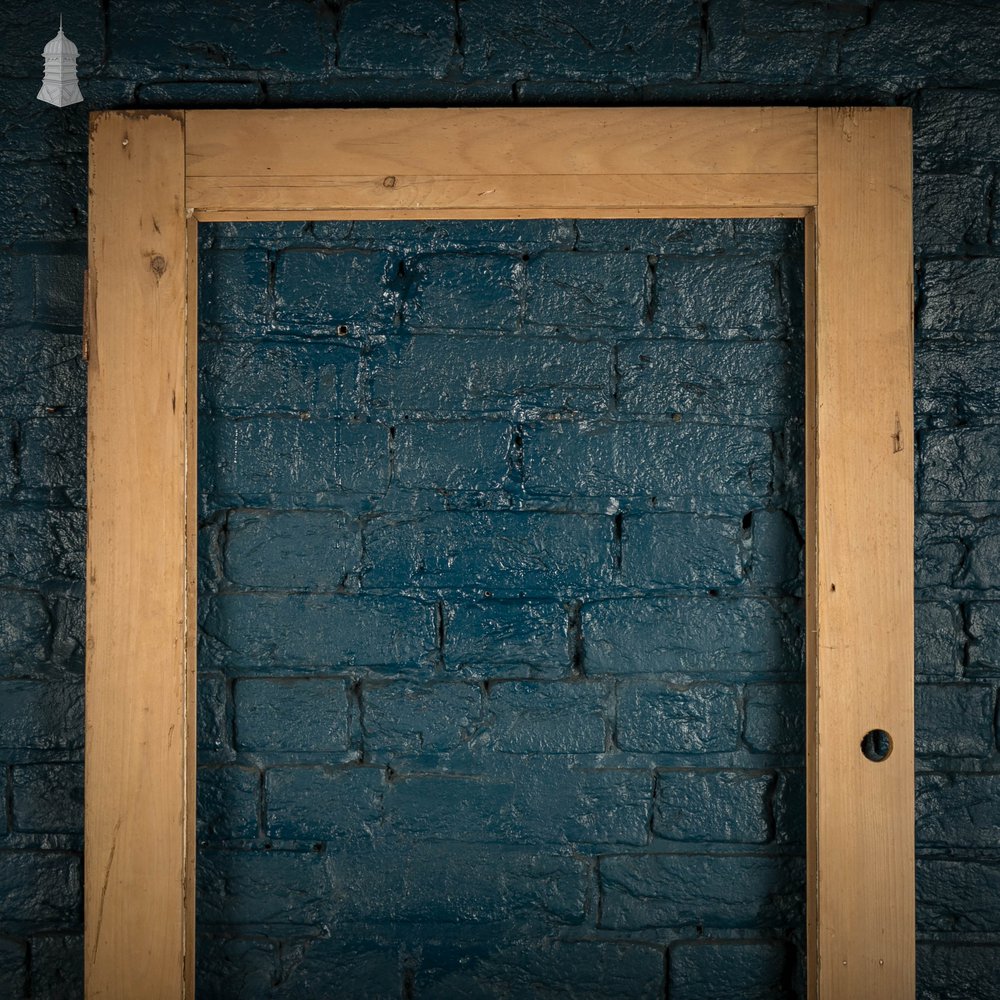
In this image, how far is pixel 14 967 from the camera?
135 cm

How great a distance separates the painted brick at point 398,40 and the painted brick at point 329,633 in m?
0.86

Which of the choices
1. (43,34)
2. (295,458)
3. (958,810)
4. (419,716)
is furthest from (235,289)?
(958,810)

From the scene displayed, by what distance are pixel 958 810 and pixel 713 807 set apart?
40 cm

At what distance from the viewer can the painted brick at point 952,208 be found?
1341 mm

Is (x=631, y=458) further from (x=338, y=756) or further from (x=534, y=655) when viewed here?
(x=338, y=756)

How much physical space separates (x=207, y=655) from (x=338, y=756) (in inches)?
10.6

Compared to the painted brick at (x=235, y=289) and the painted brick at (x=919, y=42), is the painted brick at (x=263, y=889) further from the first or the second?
Result: the painted brick at (x=919, y=42)

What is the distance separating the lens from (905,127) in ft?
4.21

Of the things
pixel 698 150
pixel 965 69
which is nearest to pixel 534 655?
pixel 698 150

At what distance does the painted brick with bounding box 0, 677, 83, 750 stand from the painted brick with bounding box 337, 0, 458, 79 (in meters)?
1.11

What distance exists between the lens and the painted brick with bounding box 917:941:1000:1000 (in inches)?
52.6

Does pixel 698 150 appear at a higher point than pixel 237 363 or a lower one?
higher

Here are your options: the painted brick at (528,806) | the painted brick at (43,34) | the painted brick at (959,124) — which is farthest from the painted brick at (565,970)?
the painted brick at (43,34)

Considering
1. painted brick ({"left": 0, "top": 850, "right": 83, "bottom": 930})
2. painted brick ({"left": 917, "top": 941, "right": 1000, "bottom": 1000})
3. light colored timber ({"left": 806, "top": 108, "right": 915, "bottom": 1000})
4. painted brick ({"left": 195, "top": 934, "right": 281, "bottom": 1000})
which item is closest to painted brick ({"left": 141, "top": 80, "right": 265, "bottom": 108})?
light colored timber ({"left": 806, "top": 108, "right": 915, "bottom": 1000})
